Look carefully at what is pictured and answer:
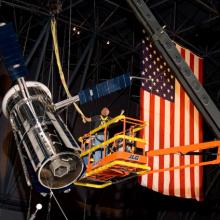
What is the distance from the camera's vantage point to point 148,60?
15.5 meters

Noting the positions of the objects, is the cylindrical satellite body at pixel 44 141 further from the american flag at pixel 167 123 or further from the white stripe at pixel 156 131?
the white stripe at pixel 156 131

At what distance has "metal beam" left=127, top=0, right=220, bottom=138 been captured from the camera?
11.7 m

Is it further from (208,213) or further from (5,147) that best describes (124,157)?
(208,213)

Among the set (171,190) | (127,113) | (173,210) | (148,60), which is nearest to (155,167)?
(171,190)

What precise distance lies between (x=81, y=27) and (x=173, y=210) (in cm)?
1659

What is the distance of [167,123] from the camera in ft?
52.1

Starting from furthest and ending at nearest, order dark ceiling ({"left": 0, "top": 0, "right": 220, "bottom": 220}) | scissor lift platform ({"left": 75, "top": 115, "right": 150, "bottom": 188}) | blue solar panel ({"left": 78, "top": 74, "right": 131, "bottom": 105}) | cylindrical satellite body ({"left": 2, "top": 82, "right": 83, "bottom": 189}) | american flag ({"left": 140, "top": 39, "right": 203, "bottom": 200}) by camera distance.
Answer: dark ceiling ({"left": 0, "top": 0, "right": 220, "bottom": 220})
american flag ({"left": 140, "top": 39, "right": 203, "bottom": 200})
scissor lift platform ({"left": 75, "top": 115, "right": 150, "bottom": 188})
blue solar panel ({"left": 78, "top": 74, "right": 131, "bottom": 105})
cylindrical satellite body ({"left": 2, "top": 82, "right": 83, "bottom": 189})

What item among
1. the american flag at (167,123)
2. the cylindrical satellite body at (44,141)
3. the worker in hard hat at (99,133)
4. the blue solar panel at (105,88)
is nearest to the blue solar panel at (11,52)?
the cylindrical satellite body at (44,141)

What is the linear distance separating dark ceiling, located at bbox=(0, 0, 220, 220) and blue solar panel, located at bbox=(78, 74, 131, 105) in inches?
391

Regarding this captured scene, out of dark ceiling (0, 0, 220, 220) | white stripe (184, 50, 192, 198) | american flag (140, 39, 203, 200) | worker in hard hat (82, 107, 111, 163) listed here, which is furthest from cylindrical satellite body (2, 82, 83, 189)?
dark ceiling (0, 0, 220, 220)

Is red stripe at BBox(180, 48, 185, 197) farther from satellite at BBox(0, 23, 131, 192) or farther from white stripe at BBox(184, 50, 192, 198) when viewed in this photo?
satellite at BBox(0, 23, 131, 192)

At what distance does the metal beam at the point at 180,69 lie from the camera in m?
11.7

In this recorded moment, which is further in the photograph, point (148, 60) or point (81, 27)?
point (81, 27)

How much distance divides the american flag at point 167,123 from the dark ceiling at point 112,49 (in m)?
7.19
